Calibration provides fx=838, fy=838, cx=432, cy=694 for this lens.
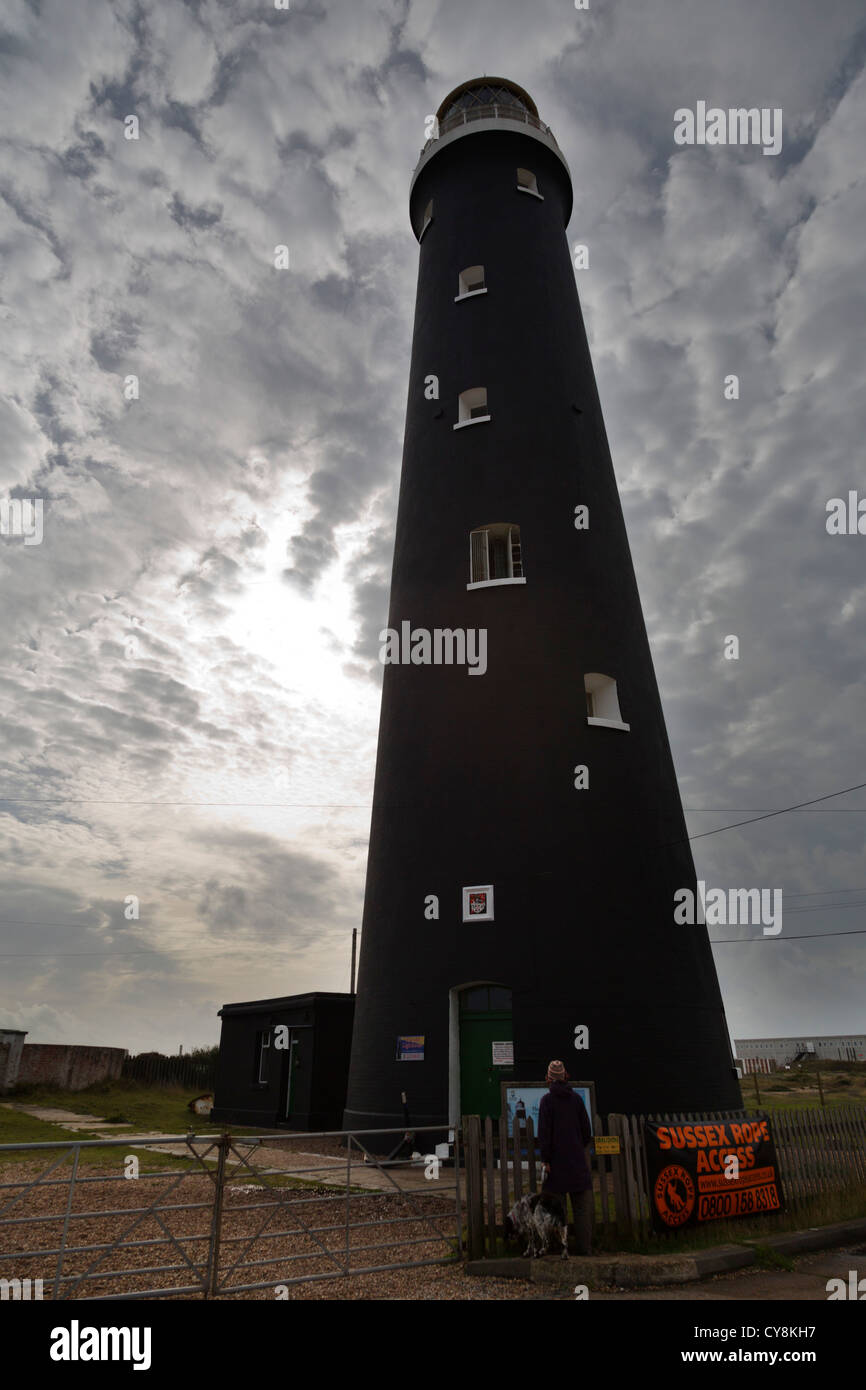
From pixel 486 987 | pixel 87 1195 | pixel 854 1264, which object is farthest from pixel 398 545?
pixel 854 1264

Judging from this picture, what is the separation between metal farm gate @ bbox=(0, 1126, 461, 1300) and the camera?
743 centimetres

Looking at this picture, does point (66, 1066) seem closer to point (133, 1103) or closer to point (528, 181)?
point (133, 1103)

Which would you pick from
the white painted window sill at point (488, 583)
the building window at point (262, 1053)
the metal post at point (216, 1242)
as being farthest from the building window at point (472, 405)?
the building window at point (262, 1053)

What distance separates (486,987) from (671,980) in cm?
327

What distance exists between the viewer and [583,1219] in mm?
8125

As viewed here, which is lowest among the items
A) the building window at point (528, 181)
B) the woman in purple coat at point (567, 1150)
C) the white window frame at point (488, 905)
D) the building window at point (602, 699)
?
the woman in purple coat at point (567, 1150)

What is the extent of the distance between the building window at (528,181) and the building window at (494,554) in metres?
9.96

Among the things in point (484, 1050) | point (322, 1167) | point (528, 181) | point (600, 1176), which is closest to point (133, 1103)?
point (322, 1167)

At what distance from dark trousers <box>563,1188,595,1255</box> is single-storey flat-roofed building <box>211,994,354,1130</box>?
1461 centimetres

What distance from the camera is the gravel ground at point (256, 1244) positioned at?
7.49 metres

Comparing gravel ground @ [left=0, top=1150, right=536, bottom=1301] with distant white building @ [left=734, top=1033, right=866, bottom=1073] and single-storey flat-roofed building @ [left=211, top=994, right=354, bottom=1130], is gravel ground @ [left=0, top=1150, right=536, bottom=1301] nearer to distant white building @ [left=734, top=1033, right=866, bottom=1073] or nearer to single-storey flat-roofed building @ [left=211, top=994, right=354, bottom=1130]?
single-storey flat-roofed building @ [left=211, top=994, right=354, bottom=1130]

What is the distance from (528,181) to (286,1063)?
24.4 m

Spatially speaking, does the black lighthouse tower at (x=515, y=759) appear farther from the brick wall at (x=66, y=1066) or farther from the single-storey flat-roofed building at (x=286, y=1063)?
the brick wall at (x=66, y=1066)
